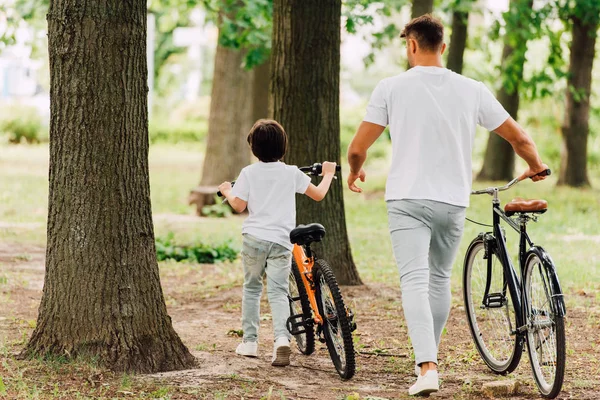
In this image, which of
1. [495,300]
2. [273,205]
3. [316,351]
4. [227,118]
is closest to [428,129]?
[273,205]

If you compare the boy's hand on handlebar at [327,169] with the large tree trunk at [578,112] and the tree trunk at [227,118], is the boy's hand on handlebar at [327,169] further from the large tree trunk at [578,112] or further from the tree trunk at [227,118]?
the large tree trunk at [578,112]

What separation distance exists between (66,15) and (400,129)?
198 centimetres

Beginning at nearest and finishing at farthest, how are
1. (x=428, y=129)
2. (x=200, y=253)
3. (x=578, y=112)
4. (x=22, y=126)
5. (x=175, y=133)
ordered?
1. (x=428, y=129)
2. (x=200, y=253)
3. (x=578, y=112)
4. (x=22, y=126)
5. (x=175, y=133)

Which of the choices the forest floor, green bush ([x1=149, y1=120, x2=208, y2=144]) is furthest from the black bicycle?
green bush ([x1=149, y1=120, x2=208, y2=144])

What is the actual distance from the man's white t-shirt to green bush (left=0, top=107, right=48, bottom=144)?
104ft

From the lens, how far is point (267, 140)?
19.1 ft

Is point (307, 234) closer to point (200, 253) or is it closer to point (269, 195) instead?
point (269, 195)

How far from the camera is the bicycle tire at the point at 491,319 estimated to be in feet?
18.8

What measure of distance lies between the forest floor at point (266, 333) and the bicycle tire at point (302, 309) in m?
0.09

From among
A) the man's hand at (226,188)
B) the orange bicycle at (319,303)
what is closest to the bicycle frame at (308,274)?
the orange bicycle at (319,303)

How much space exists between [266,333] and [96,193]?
2228 mm

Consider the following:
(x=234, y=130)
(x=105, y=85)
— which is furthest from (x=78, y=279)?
(x=234, y=130)

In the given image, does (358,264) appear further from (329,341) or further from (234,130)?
(234,130)

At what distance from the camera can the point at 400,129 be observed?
5125mm
